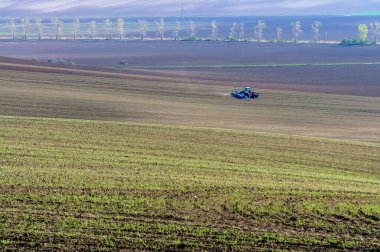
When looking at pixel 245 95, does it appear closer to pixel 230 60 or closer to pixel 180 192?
pixel 180 192

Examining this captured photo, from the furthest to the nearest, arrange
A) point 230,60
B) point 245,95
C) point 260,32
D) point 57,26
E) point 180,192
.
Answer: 1. point 260,32
2. point 57,26
3. point 230,60
4. point 245,95
5. point 180,192

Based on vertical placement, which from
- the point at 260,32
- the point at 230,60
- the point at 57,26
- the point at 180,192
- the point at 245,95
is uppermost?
the point at 57,26

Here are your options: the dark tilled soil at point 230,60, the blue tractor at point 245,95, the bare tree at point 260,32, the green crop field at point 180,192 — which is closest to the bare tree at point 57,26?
the dark tilled soil at point 230,60

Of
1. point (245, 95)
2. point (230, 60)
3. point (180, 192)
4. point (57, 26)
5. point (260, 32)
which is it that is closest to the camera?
point (180, 192)

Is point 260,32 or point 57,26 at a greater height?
point 57,26

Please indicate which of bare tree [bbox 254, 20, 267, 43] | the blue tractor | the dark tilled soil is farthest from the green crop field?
bare tree [bbox 254, 20, 267, 43]

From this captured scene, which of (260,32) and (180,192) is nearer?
(180,192)

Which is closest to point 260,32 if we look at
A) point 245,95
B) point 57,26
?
point 57,26

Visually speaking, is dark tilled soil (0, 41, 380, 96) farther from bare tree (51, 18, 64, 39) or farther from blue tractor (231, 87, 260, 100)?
bare tree (51, 18, 64, 39)

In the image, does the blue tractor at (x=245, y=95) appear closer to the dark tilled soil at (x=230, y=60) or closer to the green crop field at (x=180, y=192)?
the dark tilled soil at (x=230, y=60)
